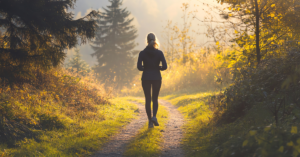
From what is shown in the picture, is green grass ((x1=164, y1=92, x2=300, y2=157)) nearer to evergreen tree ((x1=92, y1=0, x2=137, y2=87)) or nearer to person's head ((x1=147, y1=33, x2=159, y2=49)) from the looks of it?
person's head ((x1=147, y1=33, x2=159, y2=49))

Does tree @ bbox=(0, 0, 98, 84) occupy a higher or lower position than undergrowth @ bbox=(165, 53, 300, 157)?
higher

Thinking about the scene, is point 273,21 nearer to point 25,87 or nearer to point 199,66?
point 25,87

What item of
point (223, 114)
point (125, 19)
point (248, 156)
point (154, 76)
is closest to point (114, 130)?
point (154, 76)

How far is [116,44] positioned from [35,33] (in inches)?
1329

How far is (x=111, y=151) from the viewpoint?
450 cm

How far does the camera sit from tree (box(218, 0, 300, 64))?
18.1 ft

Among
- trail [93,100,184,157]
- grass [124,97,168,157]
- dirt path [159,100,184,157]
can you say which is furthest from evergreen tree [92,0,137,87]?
grass [124,97,168,157]

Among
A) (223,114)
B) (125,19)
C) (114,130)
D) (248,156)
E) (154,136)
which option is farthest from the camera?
(125,19)

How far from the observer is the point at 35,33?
6145 millimetres

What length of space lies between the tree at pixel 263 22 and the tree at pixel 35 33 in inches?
193

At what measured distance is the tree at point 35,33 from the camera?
533cm

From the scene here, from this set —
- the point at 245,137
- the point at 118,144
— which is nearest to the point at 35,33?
the point at 118,144

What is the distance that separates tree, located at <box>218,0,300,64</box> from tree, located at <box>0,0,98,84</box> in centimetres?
491

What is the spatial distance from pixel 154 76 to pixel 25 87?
4532 mm
